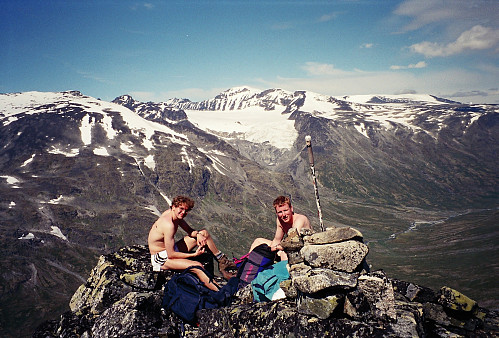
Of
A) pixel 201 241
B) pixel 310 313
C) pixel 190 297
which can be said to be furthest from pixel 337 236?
pixel 201 241

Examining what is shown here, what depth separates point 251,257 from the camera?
51.8ft

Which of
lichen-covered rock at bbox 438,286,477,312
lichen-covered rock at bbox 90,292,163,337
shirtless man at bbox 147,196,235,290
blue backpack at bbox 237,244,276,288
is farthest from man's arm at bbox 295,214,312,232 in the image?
lichen-covered rock at bbox 90,292,163,337

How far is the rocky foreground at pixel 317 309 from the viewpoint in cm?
1073

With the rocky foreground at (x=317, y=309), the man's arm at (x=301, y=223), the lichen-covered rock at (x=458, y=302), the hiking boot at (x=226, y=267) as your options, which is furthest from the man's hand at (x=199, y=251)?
the lichen-covered rock at (x=458, y=302)

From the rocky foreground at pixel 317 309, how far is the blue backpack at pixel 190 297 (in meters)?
0.37

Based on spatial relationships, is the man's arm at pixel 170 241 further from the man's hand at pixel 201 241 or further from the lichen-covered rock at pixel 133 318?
the lichen-covered rock at pixel 133 318

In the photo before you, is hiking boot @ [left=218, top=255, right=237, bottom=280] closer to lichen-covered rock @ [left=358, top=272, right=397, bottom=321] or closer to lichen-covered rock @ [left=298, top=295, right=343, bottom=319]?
lichen-covered rock @ [left=298, top=295, right=343, bottom=319]

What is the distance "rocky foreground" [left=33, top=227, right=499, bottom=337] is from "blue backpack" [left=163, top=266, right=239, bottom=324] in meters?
0.37

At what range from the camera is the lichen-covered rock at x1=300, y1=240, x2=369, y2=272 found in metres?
12.0

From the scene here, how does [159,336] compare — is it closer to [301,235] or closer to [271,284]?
[271,284]

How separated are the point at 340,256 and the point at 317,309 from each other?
2.22 metres

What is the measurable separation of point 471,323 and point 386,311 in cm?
420

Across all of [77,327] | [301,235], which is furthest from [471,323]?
[77,327]

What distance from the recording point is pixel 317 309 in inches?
432
